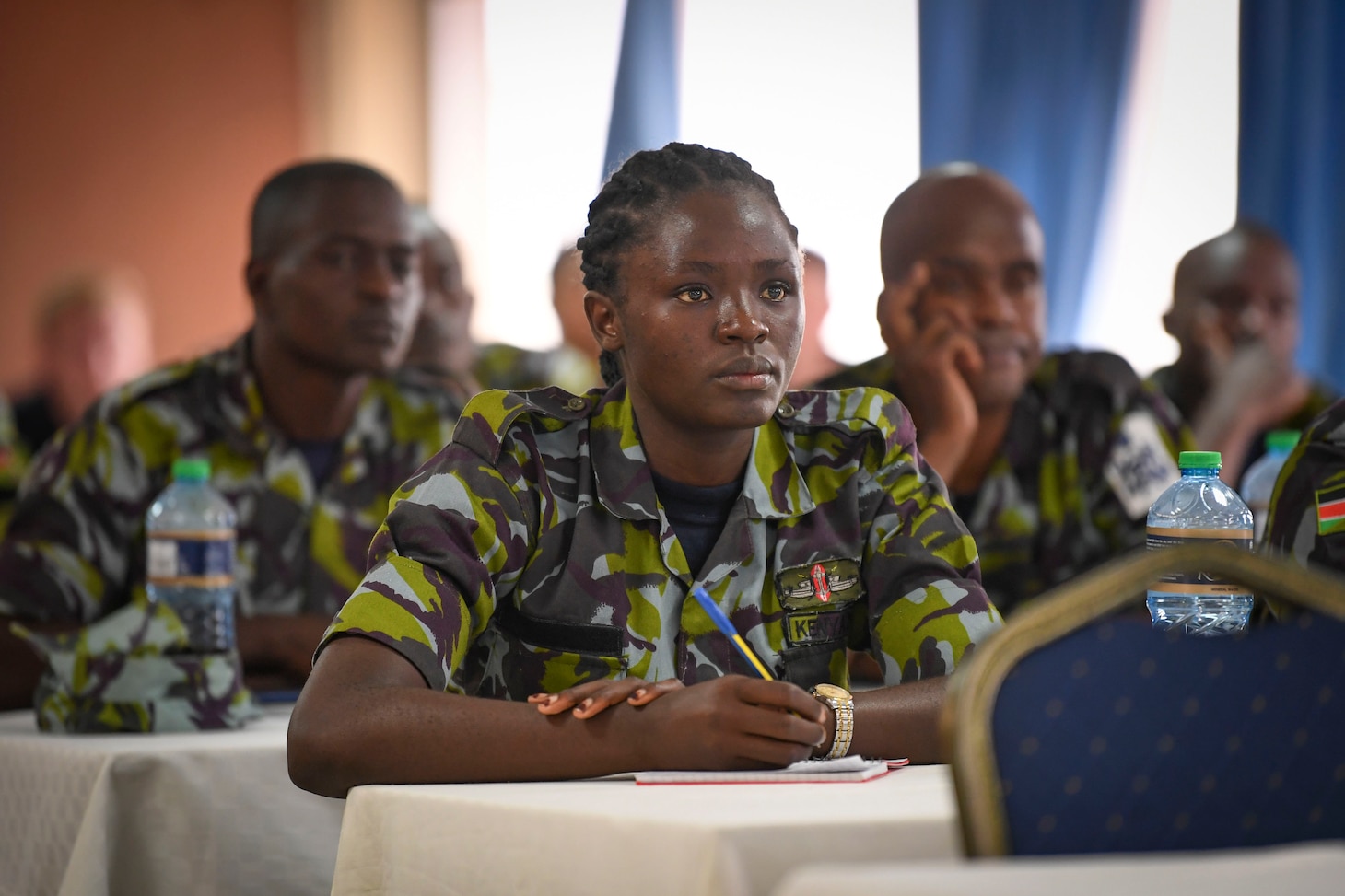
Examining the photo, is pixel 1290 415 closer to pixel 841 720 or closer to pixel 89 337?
pixel 841 720

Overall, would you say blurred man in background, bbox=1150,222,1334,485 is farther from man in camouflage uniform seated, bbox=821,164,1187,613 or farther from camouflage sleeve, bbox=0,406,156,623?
camouflage sleeve, bbox=0,406,156,623

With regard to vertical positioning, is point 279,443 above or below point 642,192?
below

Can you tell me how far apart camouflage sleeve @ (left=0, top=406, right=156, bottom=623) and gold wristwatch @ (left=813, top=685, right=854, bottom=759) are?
1.82 meters

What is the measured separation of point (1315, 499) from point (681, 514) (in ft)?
2.80

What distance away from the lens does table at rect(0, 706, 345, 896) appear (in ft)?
6.42

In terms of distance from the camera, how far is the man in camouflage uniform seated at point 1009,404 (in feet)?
10.7

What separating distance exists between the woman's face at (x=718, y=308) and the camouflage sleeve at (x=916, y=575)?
0.70 feet

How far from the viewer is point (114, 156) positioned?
6.49 m

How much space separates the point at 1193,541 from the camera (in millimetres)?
2393

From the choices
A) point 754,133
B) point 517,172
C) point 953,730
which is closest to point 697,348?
point 953,730

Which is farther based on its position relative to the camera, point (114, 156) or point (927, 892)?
point (114, 156)

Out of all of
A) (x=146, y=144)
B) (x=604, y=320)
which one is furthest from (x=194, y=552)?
(x=146, y=144)

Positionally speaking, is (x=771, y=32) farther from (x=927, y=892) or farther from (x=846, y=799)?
(x=927, y=892)

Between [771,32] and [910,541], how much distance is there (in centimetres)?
331
